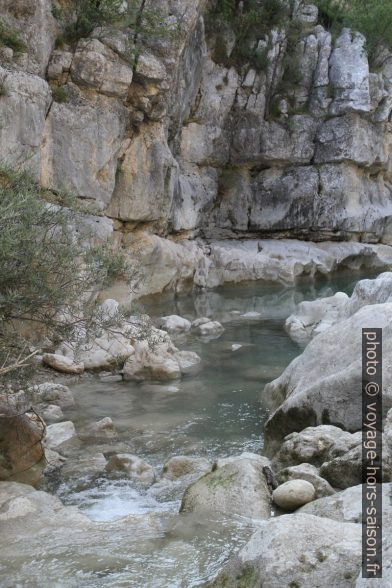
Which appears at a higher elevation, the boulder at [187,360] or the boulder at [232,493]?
the boulder at [232,493]

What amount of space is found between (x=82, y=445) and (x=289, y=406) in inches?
131

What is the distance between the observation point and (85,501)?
24.2ft

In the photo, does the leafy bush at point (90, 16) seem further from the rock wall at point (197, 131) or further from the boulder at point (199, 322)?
the boulder at point (199, 322)

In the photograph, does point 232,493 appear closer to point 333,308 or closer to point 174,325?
point 174,325

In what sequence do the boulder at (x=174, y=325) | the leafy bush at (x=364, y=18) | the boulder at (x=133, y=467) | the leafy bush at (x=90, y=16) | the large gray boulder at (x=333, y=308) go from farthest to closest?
the leafy bush at (x=364, y=18), the leafy bush at (x=90, y=16), the boulder at (x=174, y=325), the large gray boulder at (x=333, y=308), the boulder at (x=133, y=467)

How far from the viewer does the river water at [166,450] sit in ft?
17.2

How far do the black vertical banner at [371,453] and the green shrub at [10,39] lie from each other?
14.2m

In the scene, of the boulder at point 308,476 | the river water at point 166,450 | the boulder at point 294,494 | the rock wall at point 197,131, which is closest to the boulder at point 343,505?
the boulder at point 294,494

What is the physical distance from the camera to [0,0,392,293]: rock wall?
777 inches

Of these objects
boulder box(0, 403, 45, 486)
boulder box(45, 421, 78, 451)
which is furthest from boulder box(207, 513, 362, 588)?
boulder box(45, 421, 78, 451)

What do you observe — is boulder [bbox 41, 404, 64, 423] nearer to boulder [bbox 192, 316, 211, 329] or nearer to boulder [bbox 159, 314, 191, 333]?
boulder [bbox 159, 314, 191, 333]

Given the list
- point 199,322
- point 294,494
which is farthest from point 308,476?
point 199,322

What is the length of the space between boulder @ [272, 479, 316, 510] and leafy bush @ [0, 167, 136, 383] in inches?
113

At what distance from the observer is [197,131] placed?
31875mm
